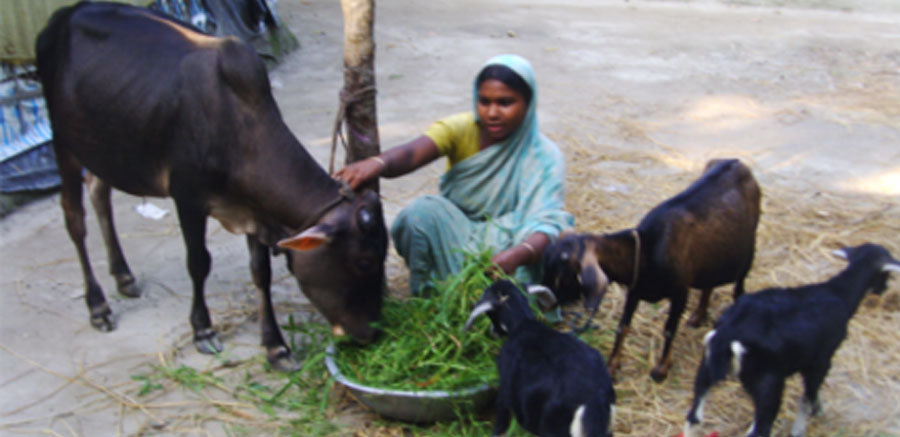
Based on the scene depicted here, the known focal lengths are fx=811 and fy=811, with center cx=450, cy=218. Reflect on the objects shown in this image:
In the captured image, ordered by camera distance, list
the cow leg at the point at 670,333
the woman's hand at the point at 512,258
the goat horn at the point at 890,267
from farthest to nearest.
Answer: the woman's hand at the point at 512,258 → the cow leg at the point at 670,333 → the goat horn at the point at 890,267

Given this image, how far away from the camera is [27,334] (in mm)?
4406

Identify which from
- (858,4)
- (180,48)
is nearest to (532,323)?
(180,48)

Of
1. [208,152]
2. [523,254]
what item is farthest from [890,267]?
[208,152]

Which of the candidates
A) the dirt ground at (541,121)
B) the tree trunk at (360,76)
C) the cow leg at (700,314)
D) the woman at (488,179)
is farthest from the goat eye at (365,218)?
the cow leg at (700,314)

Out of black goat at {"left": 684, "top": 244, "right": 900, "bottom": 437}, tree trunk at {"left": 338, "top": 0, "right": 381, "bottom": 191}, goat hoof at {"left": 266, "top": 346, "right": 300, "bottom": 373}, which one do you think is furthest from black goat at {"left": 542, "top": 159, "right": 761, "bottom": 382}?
goat hoof at {"left": 266, "top": 346, "right": 300, "bottom": 373}

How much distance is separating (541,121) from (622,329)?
440 centimetres

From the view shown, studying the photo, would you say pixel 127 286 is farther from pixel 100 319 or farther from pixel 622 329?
pixel 622 329

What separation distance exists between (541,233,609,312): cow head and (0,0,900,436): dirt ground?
67 cm

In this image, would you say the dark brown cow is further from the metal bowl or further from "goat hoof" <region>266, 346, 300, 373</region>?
the metal bowl

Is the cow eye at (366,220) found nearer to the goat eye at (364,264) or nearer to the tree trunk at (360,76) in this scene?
the goat eye at (364,264)

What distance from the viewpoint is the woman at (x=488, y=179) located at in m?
4.07

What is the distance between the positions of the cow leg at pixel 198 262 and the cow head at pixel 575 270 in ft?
5.72

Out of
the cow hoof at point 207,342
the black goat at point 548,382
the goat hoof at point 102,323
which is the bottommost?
the goat hoof at point 102,323

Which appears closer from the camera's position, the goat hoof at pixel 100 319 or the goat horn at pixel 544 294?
the goat horn at pixel 544 294
